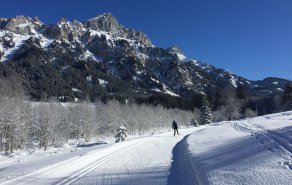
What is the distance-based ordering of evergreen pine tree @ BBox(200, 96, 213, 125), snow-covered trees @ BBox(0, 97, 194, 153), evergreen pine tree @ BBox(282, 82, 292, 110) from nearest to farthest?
snow-covered trees @ BBox(0, 97, 194, 153)
evergreen pine tree @ BBox(282, 82, 292, 110)
evergreen pine tree @ BBox(200, 96, 213, 125)

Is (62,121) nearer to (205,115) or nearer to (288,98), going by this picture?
(205,115)

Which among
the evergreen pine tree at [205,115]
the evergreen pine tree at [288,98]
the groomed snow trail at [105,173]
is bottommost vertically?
the groomed snow trail at [105,173]

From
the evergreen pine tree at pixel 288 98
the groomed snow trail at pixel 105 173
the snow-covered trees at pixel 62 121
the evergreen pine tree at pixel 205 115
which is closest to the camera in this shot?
the groomed snow trail at pixel 105 173

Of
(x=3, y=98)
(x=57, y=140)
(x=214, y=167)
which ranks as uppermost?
(x=3, y=98)

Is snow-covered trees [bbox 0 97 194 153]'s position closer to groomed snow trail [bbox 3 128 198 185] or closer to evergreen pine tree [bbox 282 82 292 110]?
evergreen pine tree [bbox 282 82 292 110]

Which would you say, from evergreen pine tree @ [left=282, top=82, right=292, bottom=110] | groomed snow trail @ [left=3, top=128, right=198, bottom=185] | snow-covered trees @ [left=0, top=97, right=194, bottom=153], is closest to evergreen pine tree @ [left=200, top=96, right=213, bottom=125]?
snow-covered trees @ [left=0, top=97, right=194, bottom=153]

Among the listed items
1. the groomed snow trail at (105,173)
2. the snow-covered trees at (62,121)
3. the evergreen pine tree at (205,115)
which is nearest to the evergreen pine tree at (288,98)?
the evergreen pine tree at (205,115)

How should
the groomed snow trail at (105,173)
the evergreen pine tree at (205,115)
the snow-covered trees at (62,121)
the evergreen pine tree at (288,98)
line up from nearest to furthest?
the groomed snow trail at (105,173)
the snow-covered trees at (62,121)
the evergreen pine tree at (288,98)
the evergreen pine tree at (205,115)

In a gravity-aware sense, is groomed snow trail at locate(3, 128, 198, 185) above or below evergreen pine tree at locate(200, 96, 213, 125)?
below

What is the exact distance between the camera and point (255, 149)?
13.1 meters

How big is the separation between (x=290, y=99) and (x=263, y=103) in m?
45.4

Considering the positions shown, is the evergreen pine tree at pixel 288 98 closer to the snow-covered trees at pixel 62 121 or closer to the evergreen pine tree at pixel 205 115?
the evergreen pine tree at pixel 205 115

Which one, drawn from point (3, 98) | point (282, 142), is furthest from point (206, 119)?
point (282, 142)

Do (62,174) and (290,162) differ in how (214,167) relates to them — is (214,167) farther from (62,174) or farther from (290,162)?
(62,174)
